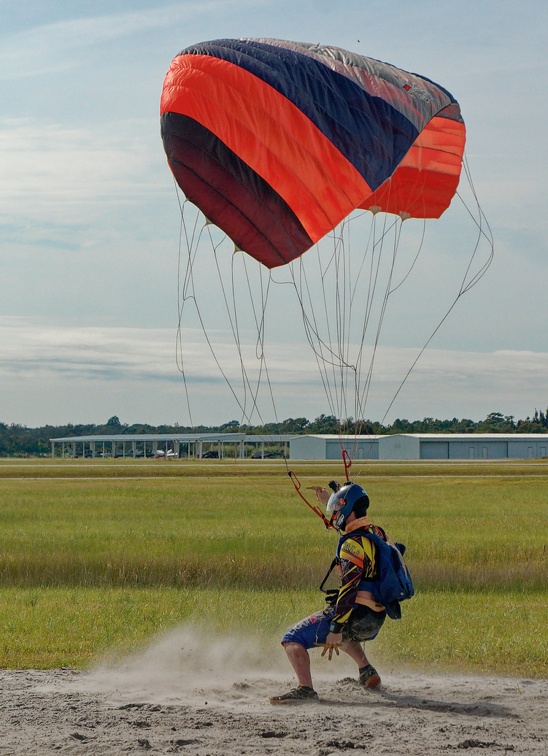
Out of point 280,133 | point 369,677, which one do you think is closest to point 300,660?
point 369,677

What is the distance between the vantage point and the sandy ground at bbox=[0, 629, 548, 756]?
741 cm

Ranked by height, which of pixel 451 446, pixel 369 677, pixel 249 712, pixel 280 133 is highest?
pixel 280 133

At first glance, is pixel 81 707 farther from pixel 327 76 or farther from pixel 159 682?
pixel 327 76

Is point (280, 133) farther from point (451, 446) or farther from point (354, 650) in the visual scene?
point (451, 446)

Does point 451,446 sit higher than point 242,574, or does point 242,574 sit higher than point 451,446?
point 451,446

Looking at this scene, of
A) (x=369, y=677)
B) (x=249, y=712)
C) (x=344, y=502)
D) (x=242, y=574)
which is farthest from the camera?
(x=242, y=574)

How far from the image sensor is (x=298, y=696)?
8805 mm

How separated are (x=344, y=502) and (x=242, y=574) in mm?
10950

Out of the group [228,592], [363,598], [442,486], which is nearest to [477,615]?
[228,592]

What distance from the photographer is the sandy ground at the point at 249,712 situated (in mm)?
7406

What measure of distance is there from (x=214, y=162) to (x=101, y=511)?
2459 centimetres

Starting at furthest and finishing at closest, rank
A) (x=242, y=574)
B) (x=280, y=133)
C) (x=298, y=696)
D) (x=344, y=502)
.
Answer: (x=242, y=574)
(x=280, y=133)
(x=344, y=502)
(x=298, y=696)

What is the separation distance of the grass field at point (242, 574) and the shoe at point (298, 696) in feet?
7.74

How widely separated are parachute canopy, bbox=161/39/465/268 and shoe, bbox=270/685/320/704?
5675 mm
